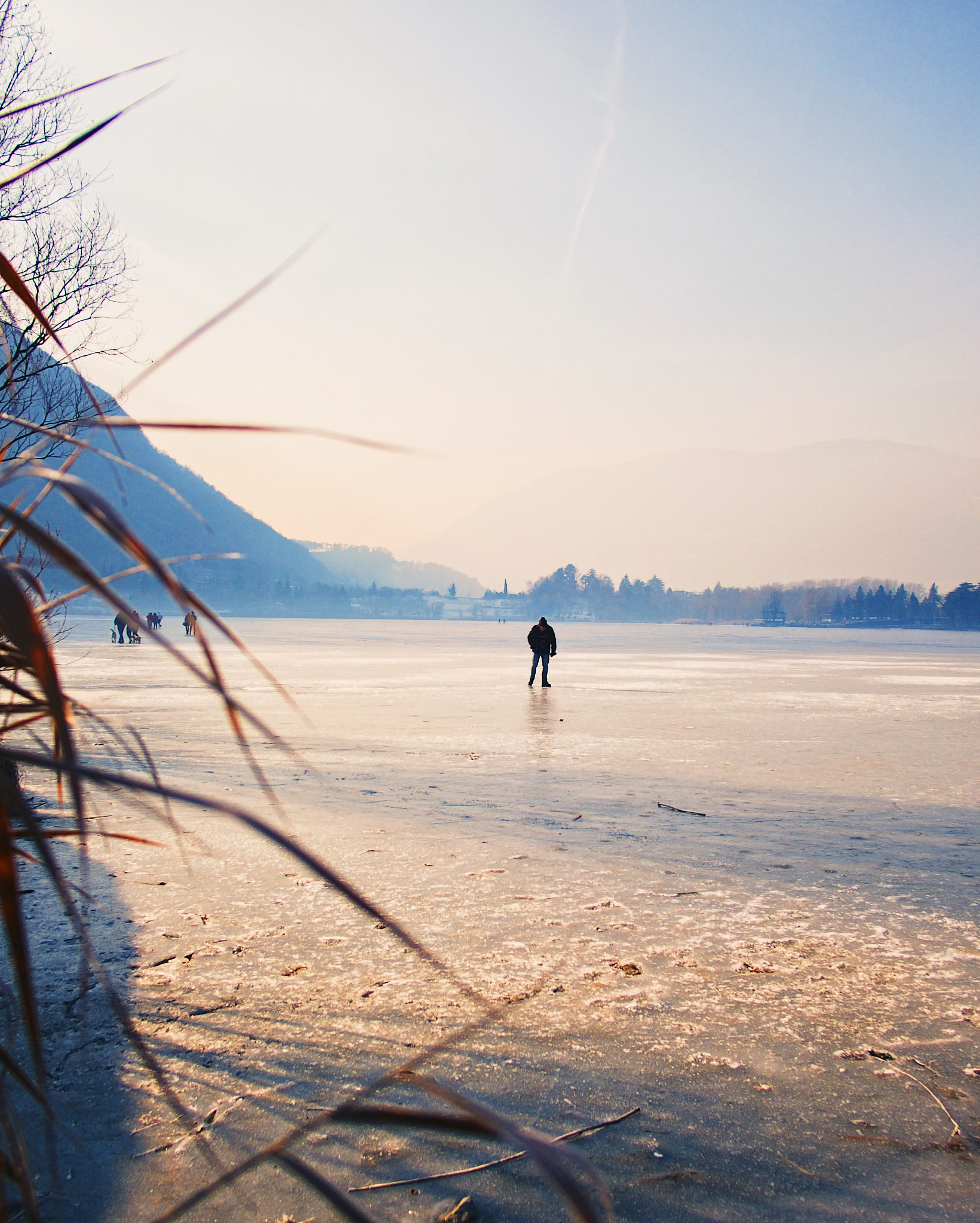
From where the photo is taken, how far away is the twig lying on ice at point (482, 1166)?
7.70 ft

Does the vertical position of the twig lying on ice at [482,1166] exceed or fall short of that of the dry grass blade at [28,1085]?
it falls short

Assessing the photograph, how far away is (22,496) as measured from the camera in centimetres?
166

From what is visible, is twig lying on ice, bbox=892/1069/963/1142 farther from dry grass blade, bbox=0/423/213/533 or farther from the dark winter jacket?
the dark winter jacket

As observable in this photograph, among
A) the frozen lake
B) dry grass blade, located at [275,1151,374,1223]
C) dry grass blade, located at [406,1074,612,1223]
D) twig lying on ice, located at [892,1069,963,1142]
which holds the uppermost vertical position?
dry grass blade, located at [406,1074,612,1223]

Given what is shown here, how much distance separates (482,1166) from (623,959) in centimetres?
162

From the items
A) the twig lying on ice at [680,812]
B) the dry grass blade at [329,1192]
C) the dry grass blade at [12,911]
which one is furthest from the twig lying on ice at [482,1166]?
the twig lying on ice at [680,812]

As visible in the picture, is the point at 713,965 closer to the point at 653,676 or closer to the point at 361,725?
the point at 361,725

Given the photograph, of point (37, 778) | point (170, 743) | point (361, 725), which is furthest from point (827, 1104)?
point (361, 725)

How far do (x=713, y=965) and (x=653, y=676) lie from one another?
2160 centimetres

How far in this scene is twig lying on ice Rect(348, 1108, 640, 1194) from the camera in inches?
92.4

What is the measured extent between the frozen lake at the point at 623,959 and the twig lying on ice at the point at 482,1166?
1.5 inches

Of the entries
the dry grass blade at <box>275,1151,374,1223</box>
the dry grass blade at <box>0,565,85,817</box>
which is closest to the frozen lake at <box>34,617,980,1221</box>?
the dry grass blade at <box>0,565,85,817</box>

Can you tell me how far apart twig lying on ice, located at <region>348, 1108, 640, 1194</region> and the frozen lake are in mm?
38

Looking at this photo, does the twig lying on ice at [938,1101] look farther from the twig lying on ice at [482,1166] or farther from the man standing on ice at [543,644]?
the man standing on ice at [543,644]
